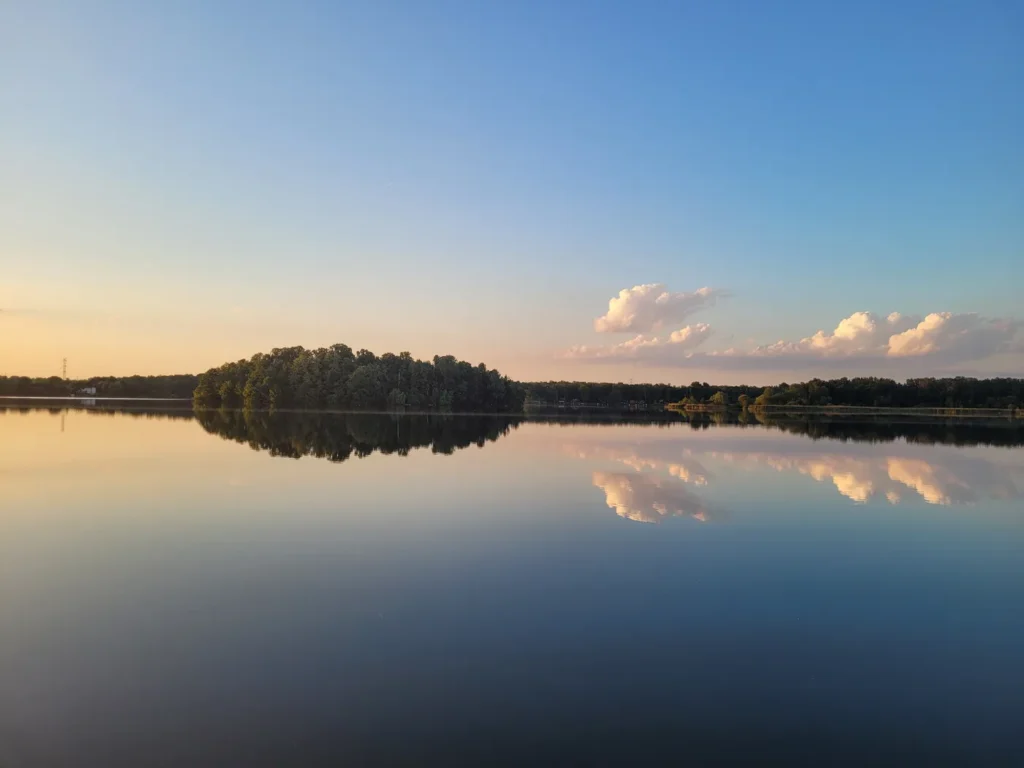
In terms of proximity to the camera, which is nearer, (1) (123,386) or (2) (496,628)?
(2) (496,628)

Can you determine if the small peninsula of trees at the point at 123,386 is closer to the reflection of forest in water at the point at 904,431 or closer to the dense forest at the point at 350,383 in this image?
the dense forest at the point at 350,383

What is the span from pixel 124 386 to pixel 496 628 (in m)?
180

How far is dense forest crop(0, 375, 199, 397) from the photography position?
14838 centimetres

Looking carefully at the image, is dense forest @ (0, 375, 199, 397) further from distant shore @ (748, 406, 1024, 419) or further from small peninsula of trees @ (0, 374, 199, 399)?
distant shore @ (748, 406, 1024, 419)

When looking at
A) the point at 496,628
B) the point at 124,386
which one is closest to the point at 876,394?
the point at 496,628

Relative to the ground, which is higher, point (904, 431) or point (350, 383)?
point (350, 383)

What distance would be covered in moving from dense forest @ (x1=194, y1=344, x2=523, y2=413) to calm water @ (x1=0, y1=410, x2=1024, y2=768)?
7759cm

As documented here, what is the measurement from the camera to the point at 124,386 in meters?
158

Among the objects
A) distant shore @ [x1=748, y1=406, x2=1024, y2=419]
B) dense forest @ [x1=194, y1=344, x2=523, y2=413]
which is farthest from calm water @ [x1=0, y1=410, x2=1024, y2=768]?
distant shore @ [x1=748, y1=406, x2=1024, y2=419]

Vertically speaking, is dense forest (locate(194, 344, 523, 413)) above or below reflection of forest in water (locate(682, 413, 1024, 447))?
above

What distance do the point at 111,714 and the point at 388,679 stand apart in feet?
8.35

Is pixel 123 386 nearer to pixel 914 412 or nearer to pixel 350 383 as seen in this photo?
pixel 350 383

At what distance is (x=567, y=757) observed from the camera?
5.25 m

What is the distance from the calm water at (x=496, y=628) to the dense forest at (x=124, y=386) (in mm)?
154335
